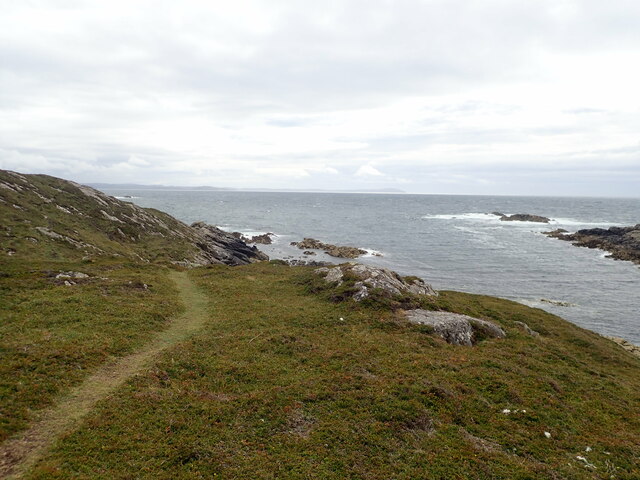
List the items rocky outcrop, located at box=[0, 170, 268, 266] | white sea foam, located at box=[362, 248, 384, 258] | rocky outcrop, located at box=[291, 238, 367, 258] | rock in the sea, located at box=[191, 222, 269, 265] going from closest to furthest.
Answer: rocky outcrop, located at box=[0, 170, 268, 266]
rock in the sea, located at box=[191, 222, 269, 265]
rocky outcrop, located at box=[291, 238, 367, 258]
white sea foam, located at box=[362, 248, 384, 258]

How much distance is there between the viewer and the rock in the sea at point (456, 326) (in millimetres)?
27844

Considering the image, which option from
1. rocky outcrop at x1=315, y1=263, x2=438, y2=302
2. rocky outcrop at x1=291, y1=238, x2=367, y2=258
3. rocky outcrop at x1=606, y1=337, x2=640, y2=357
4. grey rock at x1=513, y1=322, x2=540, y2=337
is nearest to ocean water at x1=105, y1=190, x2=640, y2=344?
rocky outcrop at x1=606, y1=337, x2=640, y2=357

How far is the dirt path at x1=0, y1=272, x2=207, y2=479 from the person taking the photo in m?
12.5

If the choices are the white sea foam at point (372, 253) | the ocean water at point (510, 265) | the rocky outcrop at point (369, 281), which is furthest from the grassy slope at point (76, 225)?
the white sea foam at point (372, 253)

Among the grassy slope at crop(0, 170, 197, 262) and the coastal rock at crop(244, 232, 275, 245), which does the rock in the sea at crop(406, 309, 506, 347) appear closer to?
the grassy slope at crop(0, 170, 197, 262)

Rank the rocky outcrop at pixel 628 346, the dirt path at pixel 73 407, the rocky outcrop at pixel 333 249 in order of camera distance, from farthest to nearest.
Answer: the rocky outcrop at pixel 333 249, the rocky outcrop at pixel 628 346, the dirt path at pixel 73 407

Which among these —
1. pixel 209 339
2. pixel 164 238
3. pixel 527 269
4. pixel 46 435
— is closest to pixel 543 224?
pixel 527 269

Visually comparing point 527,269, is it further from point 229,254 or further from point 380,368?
point 380,368

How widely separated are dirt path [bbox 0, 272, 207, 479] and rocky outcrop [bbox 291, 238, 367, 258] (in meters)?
64.4

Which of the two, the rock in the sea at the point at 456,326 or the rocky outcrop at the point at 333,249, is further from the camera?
the rocky outcrop at the point at 333,249

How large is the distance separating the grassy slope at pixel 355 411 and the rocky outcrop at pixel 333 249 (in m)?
61.3

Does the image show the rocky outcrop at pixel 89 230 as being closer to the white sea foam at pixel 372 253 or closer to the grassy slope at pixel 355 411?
the white sea foam at pixel 372 253

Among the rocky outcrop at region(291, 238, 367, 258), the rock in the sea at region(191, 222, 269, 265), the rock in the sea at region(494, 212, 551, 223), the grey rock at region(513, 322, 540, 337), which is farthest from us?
the rock in the sea at region(494, 212, 551, 223)

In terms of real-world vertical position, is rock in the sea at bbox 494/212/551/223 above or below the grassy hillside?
above
